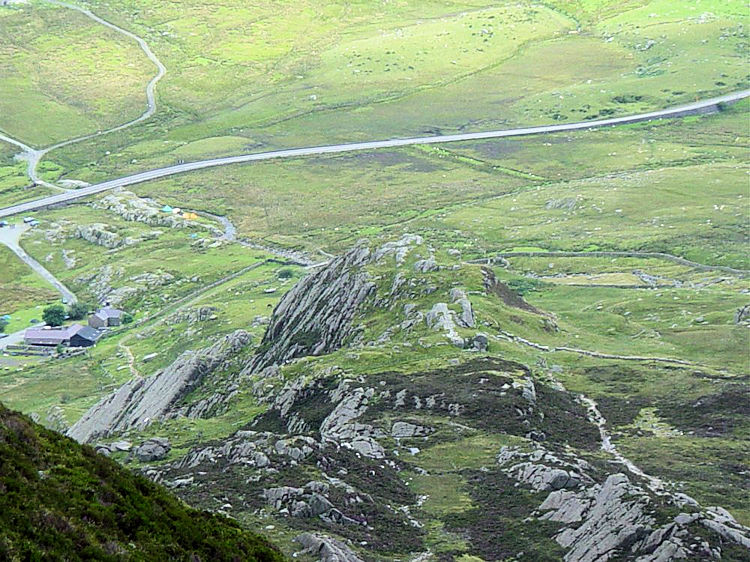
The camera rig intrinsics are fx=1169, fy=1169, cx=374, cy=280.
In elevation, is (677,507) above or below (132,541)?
below

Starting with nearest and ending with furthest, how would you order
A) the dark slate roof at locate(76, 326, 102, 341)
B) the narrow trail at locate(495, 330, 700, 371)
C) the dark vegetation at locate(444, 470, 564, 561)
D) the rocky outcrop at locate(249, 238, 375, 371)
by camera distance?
the dark vegetation at locate(444, 470, 564, 561)
the narrow trail at locate(495, 330, 700, 371)
the rocky outcrop at locate(249, 238, 375, 371)
the dark slate roof at locate(76, 326, 102, 341)

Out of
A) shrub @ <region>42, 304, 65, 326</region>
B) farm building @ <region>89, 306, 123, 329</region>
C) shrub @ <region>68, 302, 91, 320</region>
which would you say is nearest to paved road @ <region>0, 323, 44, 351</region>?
shrub @ <region>42, 304, 65, 326</region>

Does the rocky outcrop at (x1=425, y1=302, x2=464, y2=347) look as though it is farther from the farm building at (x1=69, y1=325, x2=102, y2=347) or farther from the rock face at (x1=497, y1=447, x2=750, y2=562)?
the farm building at (x1=69, y1=325, x2=102, y2=347)

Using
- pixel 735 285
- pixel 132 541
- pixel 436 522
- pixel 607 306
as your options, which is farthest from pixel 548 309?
pixel 132 541

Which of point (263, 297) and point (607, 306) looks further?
point (263, 297)

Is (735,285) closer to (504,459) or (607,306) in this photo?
(607,306)

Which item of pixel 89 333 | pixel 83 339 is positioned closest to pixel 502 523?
pixel 83 339

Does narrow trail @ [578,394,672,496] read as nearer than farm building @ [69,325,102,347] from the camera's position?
Yes
